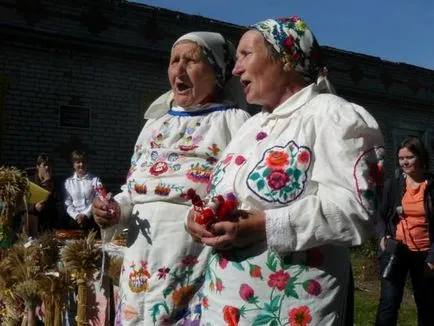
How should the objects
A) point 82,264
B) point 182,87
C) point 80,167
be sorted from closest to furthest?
point 182,87 < point 82,264 < point 80,167

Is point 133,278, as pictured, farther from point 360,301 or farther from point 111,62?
point 111,62

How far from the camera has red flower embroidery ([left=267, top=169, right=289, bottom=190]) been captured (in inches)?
77.7

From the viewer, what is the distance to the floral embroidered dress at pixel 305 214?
6.25ft

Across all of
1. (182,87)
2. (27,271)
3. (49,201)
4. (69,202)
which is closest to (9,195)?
(27,271)

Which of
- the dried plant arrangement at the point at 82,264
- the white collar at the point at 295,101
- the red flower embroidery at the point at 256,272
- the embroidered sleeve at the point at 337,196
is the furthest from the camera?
the dried plant arrangement at the point at 82,264

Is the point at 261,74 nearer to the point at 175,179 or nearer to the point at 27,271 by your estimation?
the point at 175,179

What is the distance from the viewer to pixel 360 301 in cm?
765

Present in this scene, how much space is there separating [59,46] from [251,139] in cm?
846

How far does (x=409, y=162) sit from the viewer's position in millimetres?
5453

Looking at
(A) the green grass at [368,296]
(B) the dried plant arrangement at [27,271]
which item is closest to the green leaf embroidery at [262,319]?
(B) the dried plant arrangement at [27,271]

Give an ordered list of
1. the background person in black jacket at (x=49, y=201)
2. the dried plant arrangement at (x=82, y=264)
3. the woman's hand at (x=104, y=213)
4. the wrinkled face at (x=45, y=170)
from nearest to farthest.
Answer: the woman's hand at (x=104, y=213)
the dried plant arrangement at (x=82, y=264)
the background person in black jacket at (x=49, y=201)
the wrinkled face at (x=45, y=170)

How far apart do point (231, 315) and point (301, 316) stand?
0.67ft

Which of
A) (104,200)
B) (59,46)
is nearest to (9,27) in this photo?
(59,46)

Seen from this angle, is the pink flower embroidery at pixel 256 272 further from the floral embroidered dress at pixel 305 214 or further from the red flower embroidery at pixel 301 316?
the red flower embroidery at pixel 301 316
